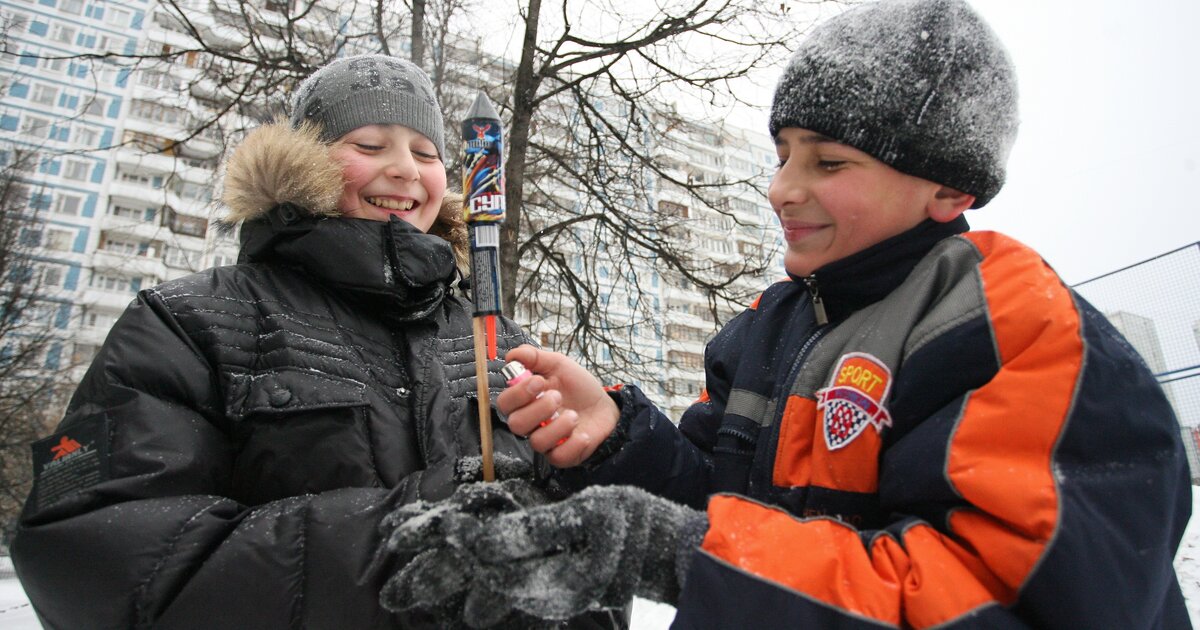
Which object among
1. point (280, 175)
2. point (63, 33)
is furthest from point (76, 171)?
point (280, 175)

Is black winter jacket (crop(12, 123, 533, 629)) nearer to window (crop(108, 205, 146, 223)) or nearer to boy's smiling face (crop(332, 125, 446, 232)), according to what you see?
boy's smiling face (crop(332, 125, 446, 232))

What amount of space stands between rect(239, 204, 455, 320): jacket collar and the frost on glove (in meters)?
0.91

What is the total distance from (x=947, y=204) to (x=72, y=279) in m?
47.6

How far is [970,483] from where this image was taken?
3.21 feet

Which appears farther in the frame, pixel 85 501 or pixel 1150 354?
pixel 1150 354

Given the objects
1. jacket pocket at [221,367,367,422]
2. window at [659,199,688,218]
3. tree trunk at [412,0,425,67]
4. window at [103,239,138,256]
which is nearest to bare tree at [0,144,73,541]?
tree trunk at [412,0,425,67]

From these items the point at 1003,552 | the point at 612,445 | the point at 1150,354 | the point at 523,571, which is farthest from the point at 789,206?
the point at 1150,354

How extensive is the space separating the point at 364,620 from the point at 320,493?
1.11ft

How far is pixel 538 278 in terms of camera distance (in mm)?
7789

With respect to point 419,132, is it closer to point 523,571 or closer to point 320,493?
point 320,493

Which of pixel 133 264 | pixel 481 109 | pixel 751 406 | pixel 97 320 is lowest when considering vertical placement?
pixel 751 406

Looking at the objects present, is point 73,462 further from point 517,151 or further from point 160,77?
point 160,77

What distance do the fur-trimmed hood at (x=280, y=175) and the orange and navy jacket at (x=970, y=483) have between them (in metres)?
1.43

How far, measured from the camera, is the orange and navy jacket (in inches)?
36.7
